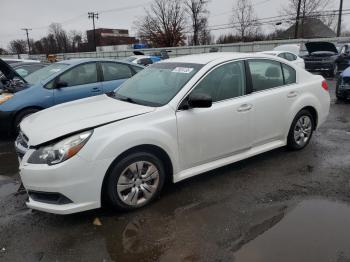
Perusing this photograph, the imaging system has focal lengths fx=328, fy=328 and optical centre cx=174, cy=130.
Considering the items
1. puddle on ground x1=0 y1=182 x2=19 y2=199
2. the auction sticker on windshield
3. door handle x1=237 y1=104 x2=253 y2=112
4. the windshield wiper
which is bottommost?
puddle on ground x1=0 y1=182 x2=19 y2=199

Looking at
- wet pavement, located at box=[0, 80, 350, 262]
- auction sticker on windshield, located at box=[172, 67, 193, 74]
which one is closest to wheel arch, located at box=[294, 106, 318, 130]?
wet pavement, located at box=[0, 80, 350, 262]

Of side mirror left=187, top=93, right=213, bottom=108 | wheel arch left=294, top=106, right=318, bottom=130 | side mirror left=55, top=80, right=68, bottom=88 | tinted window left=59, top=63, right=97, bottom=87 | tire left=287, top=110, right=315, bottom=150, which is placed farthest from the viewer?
tinted window left=59, top=63, right=97, bottom=87

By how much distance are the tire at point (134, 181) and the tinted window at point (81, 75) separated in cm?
402

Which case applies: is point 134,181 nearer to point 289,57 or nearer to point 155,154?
point 155,154

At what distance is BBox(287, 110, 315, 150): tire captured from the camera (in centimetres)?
505

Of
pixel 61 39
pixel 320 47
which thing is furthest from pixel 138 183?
pixel 61 39

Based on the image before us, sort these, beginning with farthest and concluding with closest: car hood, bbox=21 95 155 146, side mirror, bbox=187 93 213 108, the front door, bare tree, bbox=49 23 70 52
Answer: bare tree, bbox=49 23 70 52
the front door
side mirror, bbox=187 93 213 108
car hood, bbox=21 95 155 146

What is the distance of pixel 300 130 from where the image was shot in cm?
520

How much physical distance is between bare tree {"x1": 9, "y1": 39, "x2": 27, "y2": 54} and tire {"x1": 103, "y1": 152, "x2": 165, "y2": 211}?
9958cm

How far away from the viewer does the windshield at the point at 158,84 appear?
12.9 feet

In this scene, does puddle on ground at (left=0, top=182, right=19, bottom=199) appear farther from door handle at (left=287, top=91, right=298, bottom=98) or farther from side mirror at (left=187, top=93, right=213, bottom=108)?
door handle at (left=287, top=91, right=298, bottom=98)

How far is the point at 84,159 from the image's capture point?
10.2 ft

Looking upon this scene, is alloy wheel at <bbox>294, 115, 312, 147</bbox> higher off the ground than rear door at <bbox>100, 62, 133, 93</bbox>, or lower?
lower

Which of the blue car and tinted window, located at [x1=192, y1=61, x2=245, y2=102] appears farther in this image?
the blue car
